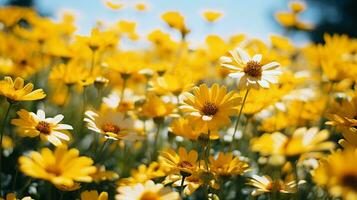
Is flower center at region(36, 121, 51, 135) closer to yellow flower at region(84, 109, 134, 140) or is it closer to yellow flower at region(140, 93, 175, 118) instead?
yellow flower at region(84, 109, 134, 140)

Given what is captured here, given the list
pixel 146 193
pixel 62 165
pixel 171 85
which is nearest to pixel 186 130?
pixel 171 85

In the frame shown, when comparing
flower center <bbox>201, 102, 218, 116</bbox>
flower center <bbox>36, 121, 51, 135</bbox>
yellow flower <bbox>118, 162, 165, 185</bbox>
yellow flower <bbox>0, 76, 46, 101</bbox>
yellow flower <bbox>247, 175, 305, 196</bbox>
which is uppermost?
flower center <bbox>201, 102, 218, 116</bbox>

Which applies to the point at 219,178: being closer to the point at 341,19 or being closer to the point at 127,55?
the point at 127,55

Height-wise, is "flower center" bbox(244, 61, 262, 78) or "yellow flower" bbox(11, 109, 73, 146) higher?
"flower center" bbox(244, 61, 262, 78)

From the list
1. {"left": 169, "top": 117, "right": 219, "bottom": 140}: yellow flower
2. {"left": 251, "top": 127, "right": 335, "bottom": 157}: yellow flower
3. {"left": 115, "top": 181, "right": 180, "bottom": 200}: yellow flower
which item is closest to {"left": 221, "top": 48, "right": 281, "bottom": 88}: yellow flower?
{"left": 169, "top": 117, "right": 219, "bottom": 140}: yellow flower

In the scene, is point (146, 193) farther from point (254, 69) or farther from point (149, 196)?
point (254, 69)

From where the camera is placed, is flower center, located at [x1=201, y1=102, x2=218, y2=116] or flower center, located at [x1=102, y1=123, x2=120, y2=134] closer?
flower center, located at [x1=201, y1=102, x2=218, y2=116]

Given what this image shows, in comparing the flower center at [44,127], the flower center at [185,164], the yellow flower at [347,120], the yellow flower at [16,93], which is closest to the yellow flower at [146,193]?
the flower center at [185,164]
